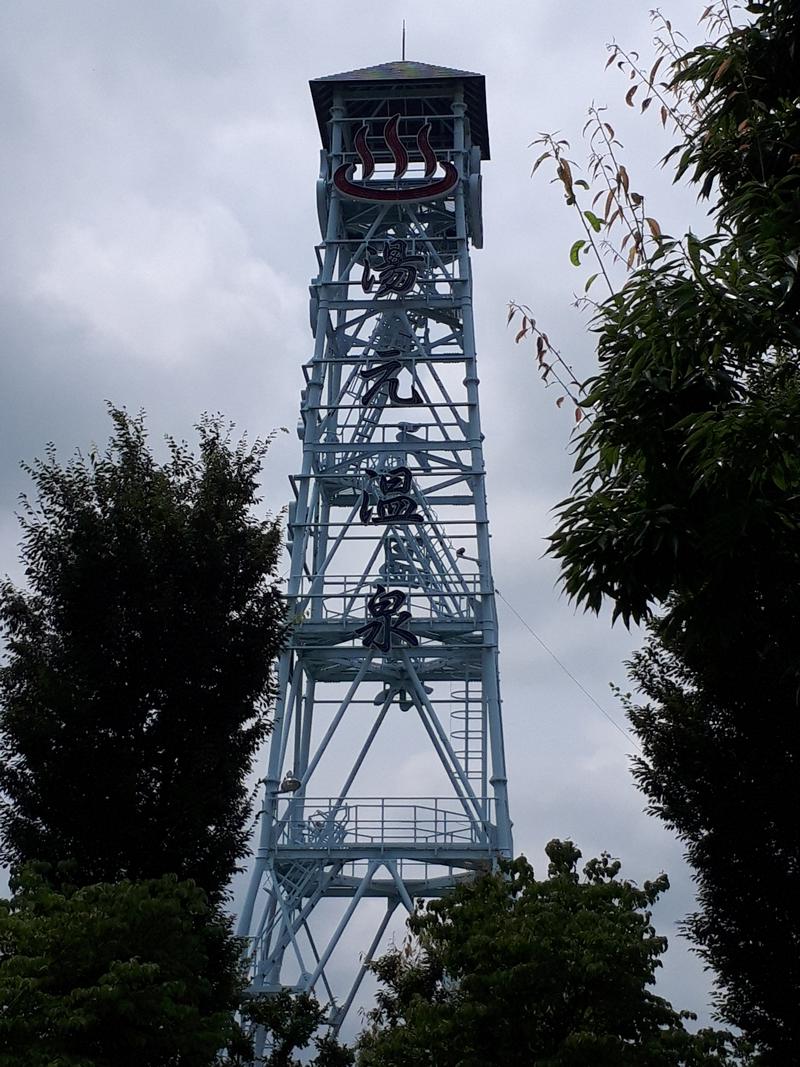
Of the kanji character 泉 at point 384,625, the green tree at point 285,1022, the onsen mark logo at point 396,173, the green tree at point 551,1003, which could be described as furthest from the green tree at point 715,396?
the onsen mark logo at point 396,173

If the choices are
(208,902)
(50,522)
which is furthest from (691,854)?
(50,522)

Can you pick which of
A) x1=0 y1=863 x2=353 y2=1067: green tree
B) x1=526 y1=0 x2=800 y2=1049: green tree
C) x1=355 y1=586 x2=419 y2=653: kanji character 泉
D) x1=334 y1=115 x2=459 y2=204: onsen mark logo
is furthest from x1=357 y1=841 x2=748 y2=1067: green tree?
x1=334 y1=115 x2=459 y2=204: onsen mark logo

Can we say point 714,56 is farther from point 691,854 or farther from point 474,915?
Answer: point 474,915

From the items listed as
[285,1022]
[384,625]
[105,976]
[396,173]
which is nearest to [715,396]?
[105,976]

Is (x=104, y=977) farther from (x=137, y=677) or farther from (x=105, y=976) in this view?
(x=137, y=677)

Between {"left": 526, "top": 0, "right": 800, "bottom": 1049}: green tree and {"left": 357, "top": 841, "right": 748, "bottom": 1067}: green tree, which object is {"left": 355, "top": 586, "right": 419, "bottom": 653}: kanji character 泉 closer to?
{"left": 357, "top": 841, "right": 748, "bottom": 1067}: green tree

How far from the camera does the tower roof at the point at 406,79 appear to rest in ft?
135

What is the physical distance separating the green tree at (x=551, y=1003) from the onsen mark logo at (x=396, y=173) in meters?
23.7

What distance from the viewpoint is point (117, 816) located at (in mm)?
18031

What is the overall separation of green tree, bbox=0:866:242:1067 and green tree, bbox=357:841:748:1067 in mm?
3986

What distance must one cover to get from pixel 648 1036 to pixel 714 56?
13.0 meters

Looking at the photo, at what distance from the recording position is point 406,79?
41219 mm

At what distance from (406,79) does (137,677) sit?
2697cm

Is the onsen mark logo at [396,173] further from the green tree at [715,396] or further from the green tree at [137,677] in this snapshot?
the green tree at [715,396]
